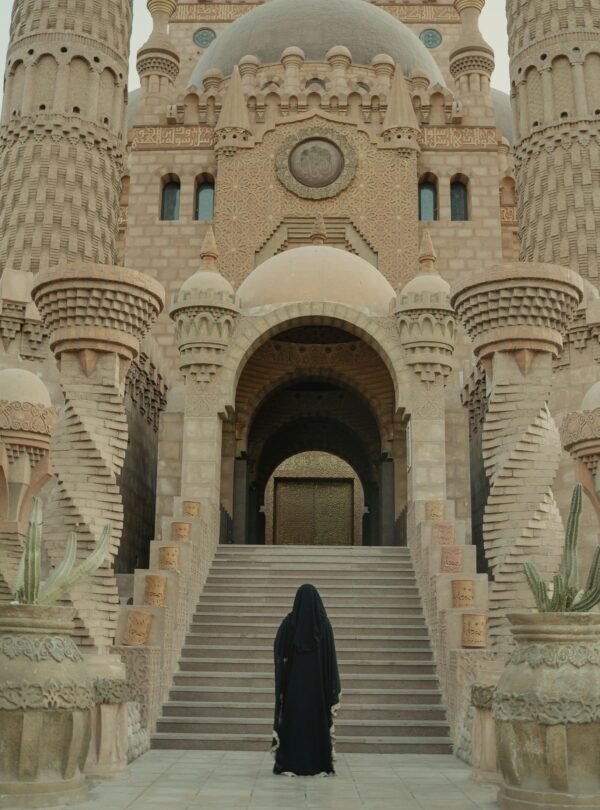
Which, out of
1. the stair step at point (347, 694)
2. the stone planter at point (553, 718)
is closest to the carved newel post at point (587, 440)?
the stair step at point (347, 694)

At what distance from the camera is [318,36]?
24.6 m

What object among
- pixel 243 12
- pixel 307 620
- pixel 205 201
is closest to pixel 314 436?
pixel 205 201

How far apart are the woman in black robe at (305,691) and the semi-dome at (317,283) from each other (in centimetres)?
788

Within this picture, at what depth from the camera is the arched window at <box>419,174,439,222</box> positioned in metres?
21.8

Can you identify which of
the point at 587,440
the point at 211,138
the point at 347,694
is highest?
the point at 211,138

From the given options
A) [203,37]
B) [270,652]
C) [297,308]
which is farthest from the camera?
[203,37]

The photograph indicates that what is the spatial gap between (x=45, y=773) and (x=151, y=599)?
16.1 ft

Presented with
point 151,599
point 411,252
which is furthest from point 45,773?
point 411,252

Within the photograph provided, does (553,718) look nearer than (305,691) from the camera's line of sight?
Yes

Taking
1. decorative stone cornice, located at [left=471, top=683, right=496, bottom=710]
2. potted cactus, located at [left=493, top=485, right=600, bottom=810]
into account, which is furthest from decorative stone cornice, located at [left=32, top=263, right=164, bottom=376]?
potted cactus, located at [left=493, top=485, right=600, bottom=810]

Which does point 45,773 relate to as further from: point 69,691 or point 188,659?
point 188,659

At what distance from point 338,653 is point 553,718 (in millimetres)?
5304

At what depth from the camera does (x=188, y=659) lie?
10.2 meters

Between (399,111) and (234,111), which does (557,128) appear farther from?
(234,111)
